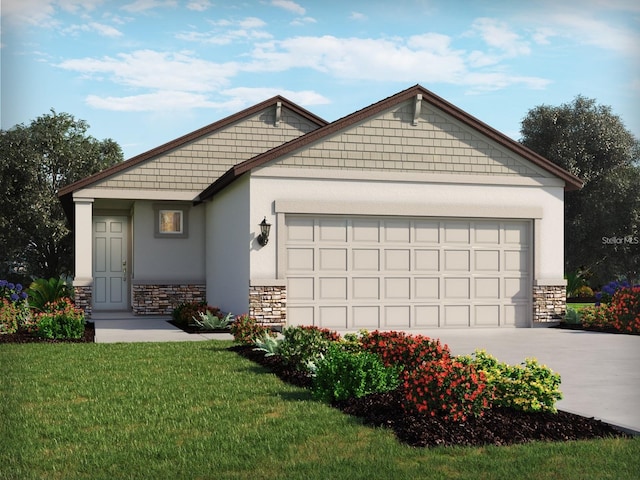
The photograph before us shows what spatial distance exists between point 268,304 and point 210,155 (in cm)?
690

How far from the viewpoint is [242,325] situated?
13117 millimetres

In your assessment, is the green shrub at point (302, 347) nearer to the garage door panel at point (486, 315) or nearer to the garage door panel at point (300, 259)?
the garage door panel at point (300, 259)

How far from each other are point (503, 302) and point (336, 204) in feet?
14.7

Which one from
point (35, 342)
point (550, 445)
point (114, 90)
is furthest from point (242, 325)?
point (114, 90)

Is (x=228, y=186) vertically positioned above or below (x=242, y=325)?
above

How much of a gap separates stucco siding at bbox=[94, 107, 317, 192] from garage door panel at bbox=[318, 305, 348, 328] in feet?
21.4

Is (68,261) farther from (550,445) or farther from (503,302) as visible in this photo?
(550,445)

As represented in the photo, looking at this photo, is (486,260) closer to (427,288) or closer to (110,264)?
(427,288)

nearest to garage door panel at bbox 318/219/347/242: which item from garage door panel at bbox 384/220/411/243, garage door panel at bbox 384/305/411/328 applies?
garage door panel at bbox 384/220/411/243

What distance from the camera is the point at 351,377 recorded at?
26.7 ft

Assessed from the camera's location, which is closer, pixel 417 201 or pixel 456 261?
pixel 417 201

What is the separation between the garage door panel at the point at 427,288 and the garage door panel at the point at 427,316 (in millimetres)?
216

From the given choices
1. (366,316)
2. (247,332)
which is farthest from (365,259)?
(247,332)

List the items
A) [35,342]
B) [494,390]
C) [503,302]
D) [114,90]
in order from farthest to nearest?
[503,302] → [35,342] → [494,390] → [114,90]
